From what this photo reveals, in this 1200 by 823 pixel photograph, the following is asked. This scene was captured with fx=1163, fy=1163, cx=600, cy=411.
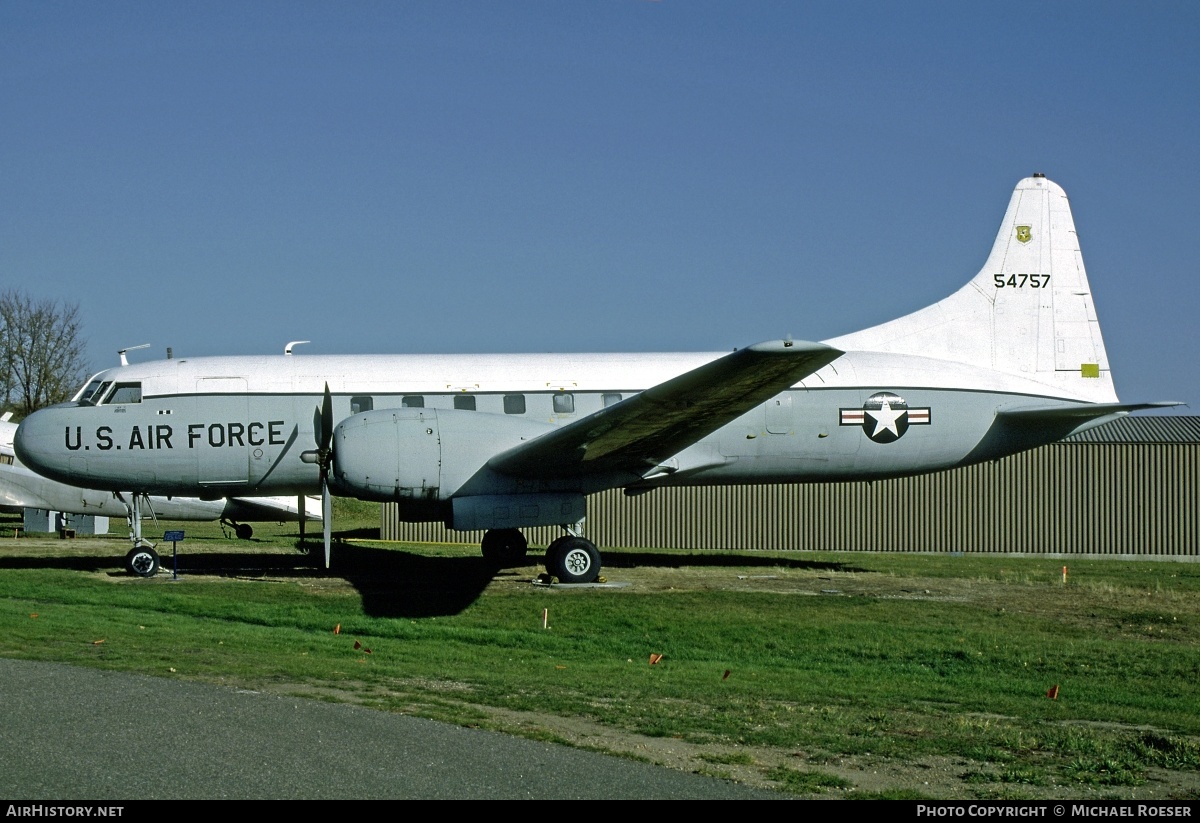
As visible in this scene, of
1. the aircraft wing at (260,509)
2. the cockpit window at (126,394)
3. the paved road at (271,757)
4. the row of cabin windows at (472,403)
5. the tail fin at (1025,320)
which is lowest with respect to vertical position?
the paved road at (271,757)

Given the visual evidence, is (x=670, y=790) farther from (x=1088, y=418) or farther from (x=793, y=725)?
(x=1088, y=418)

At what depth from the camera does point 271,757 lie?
7.00 metres

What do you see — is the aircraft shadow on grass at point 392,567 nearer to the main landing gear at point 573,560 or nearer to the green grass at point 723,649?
the green grass at point 723,649

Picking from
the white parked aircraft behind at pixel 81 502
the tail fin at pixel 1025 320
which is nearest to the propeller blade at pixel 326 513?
the tail fin at pixel 1025 320

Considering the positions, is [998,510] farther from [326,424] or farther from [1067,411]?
[326,424]

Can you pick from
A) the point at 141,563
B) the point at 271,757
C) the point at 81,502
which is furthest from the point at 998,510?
the point at 271,757

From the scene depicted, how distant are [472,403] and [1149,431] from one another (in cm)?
2568

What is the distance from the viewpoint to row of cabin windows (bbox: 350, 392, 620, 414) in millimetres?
20422

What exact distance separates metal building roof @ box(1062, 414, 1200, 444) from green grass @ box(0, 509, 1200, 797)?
11758mm

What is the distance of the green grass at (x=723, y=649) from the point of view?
8.70 meters

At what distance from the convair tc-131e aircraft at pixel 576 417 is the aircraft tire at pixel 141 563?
1.21m

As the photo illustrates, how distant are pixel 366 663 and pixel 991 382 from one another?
14.4 m

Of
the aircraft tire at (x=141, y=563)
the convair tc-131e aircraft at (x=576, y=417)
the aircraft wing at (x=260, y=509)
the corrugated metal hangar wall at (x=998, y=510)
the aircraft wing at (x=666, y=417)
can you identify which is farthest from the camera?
the corrugated metal hangar wall at (x=998, y=510)

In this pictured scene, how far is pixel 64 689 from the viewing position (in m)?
8.97
